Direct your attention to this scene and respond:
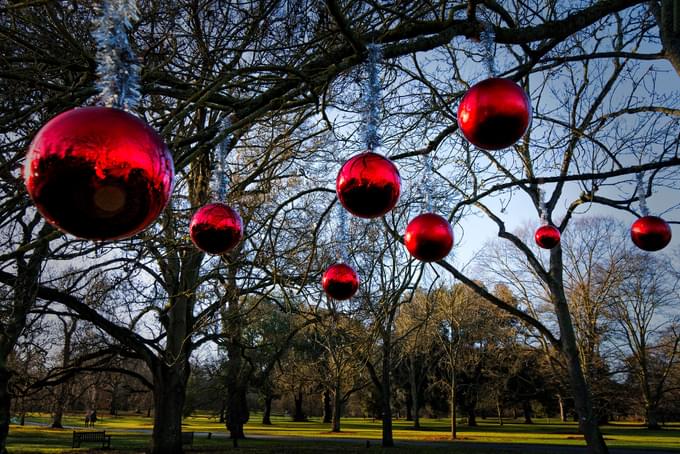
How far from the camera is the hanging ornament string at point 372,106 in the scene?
8.62 ft

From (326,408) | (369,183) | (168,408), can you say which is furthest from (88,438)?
(326,408)

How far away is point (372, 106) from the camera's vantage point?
2.67 m

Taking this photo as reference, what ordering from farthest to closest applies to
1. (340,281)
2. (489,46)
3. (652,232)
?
(652,232) → (340,281) → (489,46)

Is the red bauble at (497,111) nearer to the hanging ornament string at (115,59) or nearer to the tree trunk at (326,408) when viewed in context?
the hanging ornament string at (115,59)

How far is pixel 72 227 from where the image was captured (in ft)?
4.93

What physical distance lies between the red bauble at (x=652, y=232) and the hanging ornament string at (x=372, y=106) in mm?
3062

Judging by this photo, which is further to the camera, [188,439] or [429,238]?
[188,439]

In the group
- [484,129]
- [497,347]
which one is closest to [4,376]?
[484,129]

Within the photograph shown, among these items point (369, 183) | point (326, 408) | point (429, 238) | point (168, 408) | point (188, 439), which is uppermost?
point (369, 183)

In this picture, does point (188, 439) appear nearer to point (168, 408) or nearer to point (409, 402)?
point (168, 408)

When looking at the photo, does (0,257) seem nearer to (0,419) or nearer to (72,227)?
(72,227)

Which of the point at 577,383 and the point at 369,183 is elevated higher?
the point at 369,183

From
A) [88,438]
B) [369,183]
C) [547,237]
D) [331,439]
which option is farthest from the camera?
[331,439]

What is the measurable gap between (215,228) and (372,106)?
1.30m
